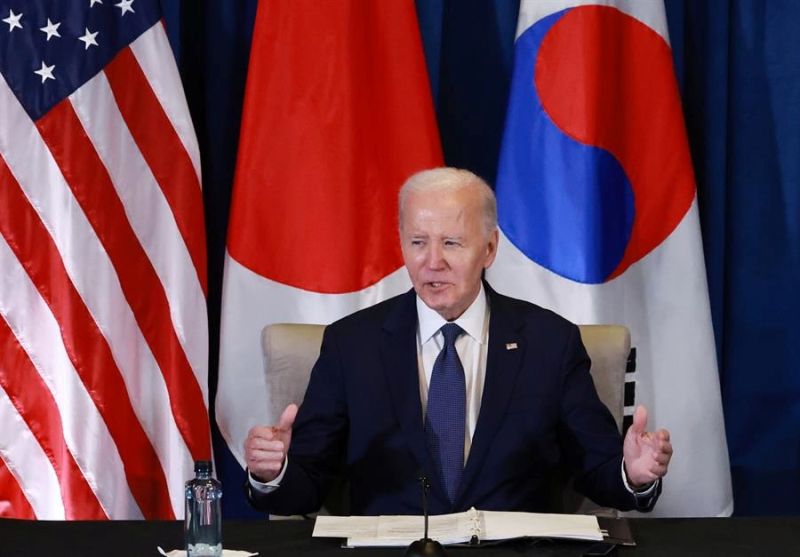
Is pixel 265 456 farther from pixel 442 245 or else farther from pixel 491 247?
pixel 491 247

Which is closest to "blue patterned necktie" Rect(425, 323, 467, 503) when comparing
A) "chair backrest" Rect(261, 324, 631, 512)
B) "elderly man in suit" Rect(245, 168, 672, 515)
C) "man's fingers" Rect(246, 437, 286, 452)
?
"elderly man in suit" Rect(245, 168, 672, 515)

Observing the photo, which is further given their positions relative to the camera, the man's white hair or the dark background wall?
the dark background wall

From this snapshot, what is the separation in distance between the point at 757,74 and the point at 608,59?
71cm

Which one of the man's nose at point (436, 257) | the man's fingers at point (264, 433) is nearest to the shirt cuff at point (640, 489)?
the man's nose at point (436, 257)

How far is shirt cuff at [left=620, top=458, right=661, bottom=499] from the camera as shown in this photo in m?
2.41

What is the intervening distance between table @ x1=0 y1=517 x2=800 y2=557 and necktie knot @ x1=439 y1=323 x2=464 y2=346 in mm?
617

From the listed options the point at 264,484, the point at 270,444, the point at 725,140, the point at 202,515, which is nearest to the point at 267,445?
the point at 270,444

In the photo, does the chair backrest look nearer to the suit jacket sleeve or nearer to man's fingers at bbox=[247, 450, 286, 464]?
the suit jacket sleeve

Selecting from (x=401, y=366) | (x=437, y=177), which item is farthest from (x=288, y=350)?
(x=437, y=177)

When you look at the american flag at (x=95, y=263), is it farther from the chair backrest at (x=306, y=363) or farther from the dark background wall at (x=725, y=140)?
the chair backrest at (x=306, y=363)

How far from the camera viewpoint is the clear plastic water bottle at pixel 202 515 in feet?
6.68

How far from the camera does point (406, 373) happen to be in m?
2.74

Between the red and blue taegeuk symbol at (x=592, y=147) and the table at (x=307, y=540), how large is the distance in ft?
5.13

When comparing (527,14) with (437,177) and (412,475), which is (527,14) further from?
(412,475)
